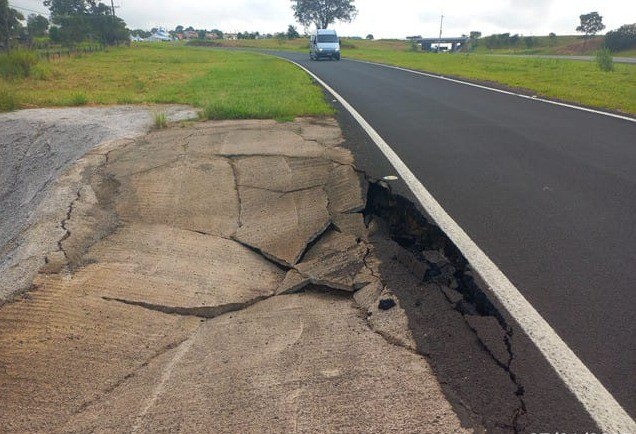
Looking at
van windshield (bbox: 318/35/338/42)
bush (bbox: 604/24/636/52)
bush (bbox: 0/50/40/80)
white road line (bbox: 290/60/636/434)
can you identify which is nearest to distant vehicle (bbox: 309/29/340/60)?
van windshield (bbox: 318/35/338/42)

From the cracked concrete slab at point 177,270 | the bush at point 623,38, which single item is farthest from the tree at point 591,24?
the cracked concrete slab at point 177,270

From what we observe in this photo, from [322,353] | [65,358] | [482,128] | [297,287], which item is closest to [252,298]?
[297,287]

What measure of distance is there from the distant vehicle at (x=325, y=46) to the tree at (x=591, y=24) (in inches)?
1930

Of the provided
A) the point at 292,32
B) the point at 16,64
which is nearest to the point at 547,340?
the point at 16,64

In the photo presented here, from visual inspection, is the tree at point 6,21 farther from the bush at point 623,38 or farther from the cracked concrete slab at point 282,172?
the bush at point 623,38

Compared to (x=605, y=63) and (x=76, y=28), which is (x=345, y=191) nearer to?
(x=605, y=63)

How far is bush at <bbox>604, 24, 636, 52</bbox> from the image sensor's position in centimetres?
5338

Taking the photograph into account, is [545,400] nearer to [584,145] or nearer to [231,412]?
[231,412]

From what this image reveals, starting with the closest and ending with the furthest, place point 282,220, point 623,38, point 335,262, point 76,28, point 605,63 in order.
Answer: point 335,262, point 282,220, point 605,63, point 623,38, point 76,28

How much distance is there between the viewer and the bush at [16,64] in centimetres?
2030

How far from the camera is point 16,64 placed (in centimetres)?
2062

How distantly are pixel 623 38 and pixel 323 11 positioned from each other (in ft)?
192

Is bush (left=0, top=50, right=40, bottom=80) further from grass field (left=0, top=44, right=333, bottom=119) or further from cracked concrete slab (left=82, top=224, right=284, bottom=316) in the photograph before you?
cracked concrete slab (left=82, top=224, right=284, bottom=316)

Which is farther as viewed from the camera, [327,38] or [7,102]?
[327,38]
